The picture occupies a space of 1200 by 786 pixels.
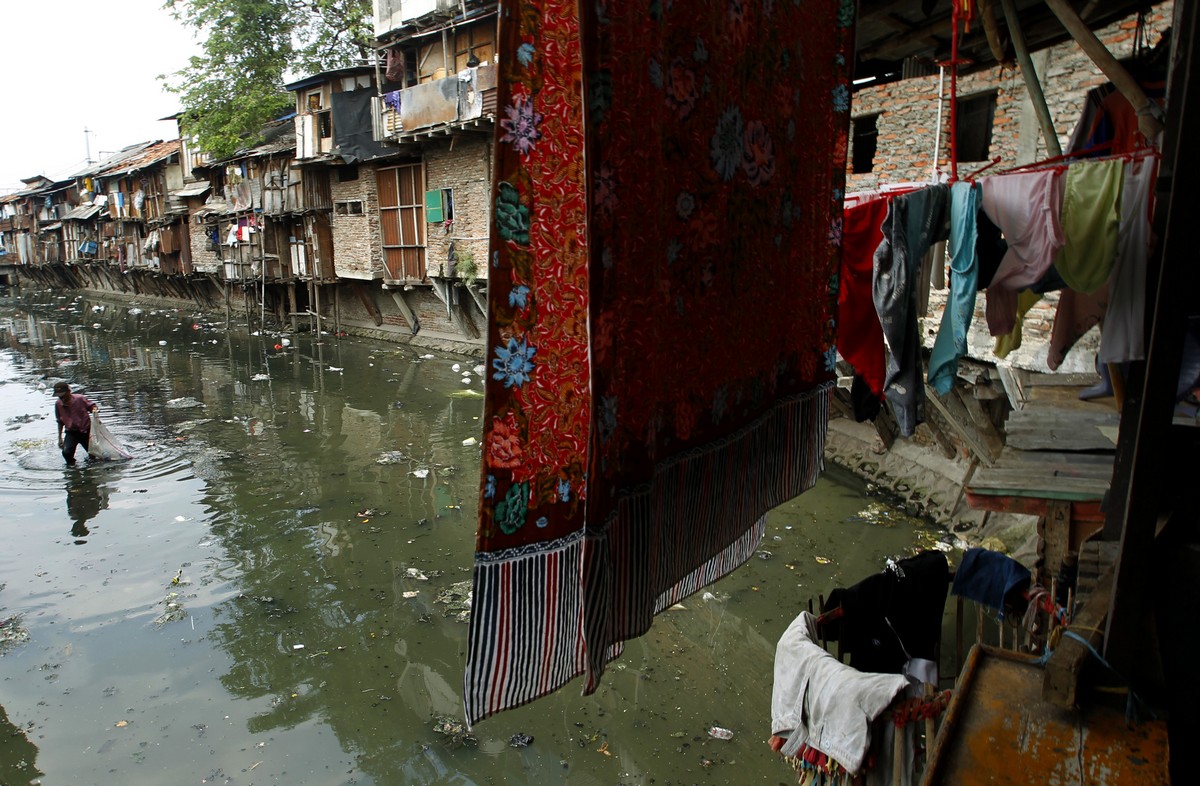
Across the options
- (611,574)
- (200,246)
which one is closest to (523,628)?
(611,574)

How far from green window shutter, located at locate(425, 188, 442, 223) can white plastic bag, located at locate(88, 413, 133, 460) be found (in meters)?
10.5

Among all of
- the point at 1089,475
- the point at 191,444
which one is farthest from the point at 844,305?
the point at 191,444

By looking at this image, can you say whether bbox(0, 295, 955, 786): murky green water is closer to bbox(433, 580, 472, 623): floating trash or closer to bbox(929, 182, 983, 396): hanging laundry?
bbox(433, 580, 472, 623): floating trash

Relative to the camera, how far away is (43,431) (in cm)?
1516

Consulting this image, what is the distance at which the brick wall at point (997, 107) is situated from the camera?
7.75 meters

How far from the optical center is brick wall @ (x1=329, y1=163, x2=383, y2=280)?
936 inches

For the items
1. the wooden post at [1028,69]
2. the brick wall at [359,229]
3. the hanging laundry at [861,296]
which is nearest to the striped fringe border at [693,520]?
the hanging laundry at [861,296]

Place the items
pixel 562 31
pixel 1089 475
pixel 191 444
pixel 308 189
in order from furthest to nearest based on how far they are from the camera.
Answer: pixel 308 189 < pixel 191 444 < pixel 1089 475 < pixel 562 31

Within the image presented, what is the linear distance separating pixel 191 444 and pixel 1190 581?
50.3 feet

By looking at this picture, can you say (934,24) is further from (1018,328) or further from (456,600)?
(456,600)

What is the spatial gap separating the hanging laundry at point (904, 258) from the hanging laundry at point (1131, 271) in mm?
737

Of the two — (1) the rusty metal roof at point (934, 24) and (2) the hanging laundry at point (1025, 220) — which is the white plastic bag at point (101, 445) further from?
(2) the hanging laundry at point (1025, 220)

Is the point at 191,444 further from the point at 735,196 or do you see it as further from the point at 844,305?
the point at 735,196

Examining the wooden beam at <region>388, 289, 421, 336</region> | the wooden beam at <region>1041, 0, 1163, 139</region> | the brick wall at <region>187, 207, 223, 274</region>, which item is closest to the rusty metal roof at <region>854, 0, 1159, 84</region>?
the wooden beam at <region>1041, 0, 1163, 139</region>
